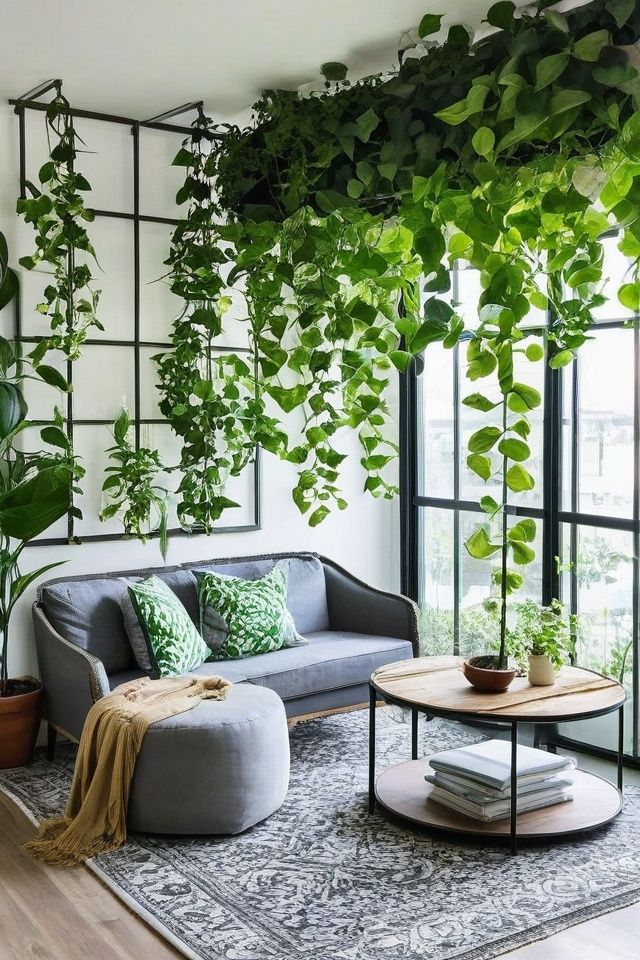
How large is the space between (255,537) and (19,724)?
4.90ft

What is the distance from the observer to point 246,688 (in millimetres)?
3807

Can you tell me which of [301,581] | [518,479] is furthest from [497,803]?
[301,581]

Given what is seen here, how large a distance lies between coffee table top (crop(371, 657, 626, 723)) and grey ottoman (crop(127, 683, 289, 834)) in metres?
0.55

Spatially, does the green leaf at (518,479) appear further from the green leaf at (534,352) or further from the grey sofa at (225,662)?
the grey sofa at (225,662)

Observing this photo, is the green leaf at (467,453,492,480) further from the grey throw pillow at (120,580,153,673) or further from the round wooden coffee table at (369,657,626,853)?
the grey throw pillow at (120,580,153,673)

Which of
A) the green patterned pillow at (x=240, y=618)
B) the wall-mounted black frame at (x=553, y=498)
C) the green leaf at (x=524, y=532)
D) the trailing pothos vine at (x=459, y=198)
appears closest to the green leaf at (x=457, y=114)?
the trailing pothos vine at (x=459, y=198)

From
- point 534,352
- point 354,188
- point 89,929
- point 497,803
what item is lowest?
point 89,929

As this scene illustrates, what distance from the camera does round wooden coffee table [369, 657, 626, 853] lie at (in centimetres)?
325

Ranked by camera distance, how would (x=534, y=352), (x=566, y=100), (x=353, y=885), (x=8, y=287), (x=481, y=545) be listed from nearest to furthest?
(x=566, y=100), (x=534, y=352), (x=481, y=545), (x=353, y=885), (x=8, y=287)

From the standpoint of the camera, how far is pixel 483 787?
3406 mm

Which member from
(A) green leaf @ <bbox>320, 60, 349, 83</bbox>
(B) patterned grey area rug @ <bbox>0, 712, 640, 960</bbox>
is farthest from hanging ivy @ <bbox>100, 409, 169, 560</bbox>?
(A) green leaf @ <bbox>320, 60, 349, 83</bbox>

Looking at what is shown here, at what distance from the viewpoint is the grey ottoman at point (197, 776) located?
333 cm

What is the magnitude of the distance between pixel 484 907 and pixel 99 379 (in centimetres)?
276

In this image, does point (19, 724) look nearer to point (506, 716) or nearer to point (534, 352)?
point (506, 716)
